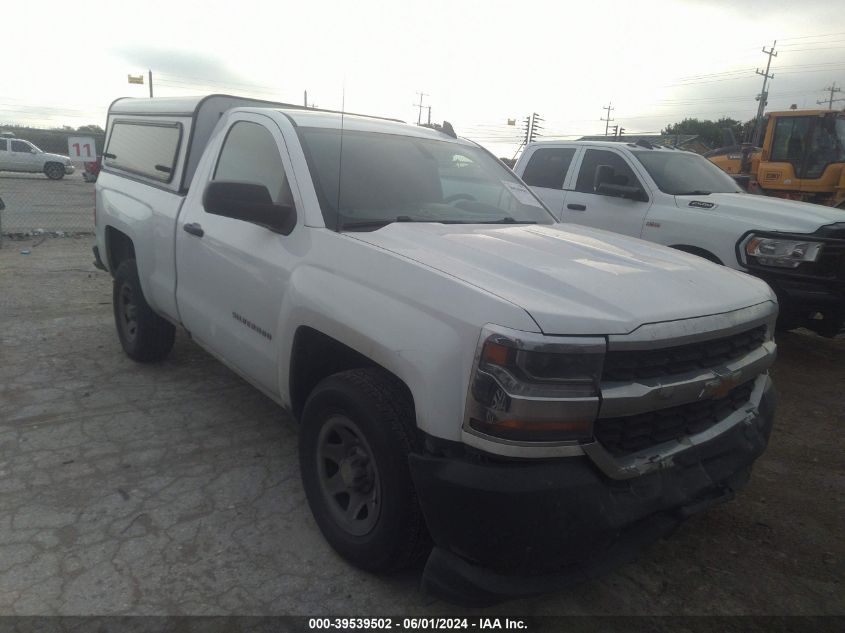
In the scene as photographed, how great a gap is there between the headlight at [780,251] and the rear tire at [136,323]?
4828mm

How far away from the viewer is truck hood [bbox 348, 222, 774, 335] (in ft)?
6.66

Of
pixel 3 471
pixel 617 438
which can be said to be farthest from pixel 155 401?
pixel 617 438

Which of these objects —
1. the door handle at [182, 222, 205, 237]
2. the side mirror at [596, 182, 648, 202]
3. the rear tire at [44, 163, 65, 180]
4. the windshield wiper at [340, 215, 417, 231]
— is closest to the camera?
the windshield wiper at [340, 215, 417, 231]

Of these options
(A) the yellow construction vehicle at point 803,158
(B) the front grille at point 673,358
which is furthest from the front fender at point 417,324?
(A) the yellow construction vehicle at point 803,158

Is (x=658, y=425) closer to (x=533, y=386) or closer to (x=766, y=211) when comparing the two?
(x=533, y=386)

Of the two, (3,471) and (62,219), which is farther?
(62,219)

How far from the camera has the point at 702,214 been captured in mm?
5660

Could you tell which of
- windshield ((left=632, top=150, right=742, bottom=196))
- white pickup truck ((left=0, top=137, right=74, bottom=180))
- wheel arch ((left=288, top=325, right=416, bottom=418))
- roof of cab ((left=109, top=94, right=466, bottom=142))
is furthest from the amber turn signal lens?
white pickup truck ((left=0, top=137, right=74, bottom=180))

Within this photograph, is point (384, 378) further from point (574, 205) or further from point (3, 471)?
point (574, 205)

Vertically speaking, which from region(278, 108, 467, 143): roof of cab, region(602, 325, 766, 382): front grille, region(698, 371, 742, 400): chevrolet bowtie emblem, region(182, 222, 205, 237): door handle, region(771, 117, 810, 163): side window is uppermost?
region(771, 117, 810, 163): side window

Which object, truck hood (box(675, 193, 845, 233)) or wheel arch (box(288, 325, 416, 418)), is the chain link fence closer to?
wheel arch (box(288, 325, 416, 418))

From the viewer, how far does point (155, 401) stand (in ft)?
14.0

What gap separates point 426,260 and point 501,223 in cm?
108

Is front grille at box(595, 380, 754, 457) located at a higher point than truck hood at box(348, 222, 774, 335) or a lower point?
lower
